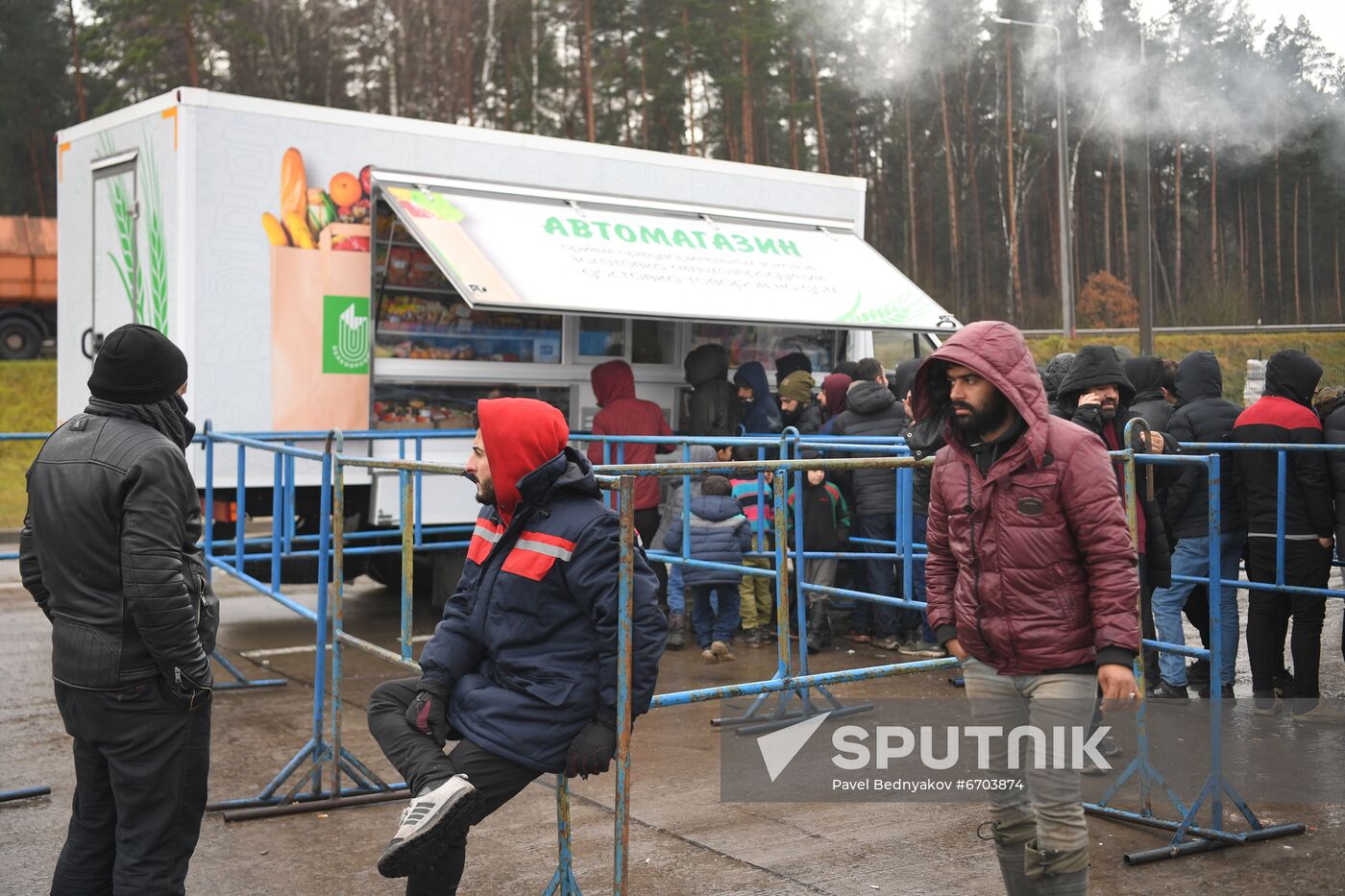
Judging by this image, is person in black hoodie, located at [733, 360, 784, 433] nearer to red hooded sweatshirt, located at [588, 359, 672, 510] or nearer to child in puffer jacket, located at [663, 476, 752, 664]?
red hooded sweatshirt, located at [588, 359, 672, 510]

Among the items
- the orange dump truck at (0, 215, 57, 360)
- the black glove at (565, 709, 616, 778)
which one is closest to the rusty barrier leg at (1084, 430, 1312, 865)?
the black glove at (565, 709, 616, 778)

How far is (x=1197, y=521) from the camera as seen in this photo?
280 inches

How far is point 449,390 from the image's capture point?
933 centimetres

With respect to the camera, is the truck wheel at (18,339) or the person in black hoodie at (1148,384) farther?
the truck wheel at (18,339)

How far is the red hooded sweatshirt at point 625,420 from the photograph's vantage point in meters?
9.14

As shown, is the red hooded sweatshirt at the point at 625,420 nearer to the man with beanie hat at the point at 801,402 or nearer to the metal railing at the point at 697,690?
the man with beanie hat at the point at 801,402

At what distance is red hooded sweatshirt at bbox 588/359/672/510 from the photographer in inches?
360

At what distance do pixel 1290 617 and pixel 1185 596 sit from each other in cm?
66

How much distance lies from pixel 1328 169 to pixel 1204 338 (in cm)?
353

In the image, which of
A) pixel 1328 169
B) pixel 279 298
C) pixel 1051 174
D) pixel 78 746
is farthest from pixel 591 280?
pixel 1051 174

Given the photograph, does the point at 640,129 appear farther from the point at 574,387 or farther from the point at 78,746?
the point at 78,746

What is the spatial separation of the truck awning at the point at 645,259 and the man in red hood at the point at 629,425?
644mm

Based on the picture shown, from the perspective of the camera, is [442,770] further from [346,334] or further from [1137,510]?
[346,334]

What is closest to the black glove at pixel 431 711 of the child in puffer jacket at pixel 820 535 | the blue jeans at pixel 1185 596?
the child in puffer jacket at pixel 820 535
